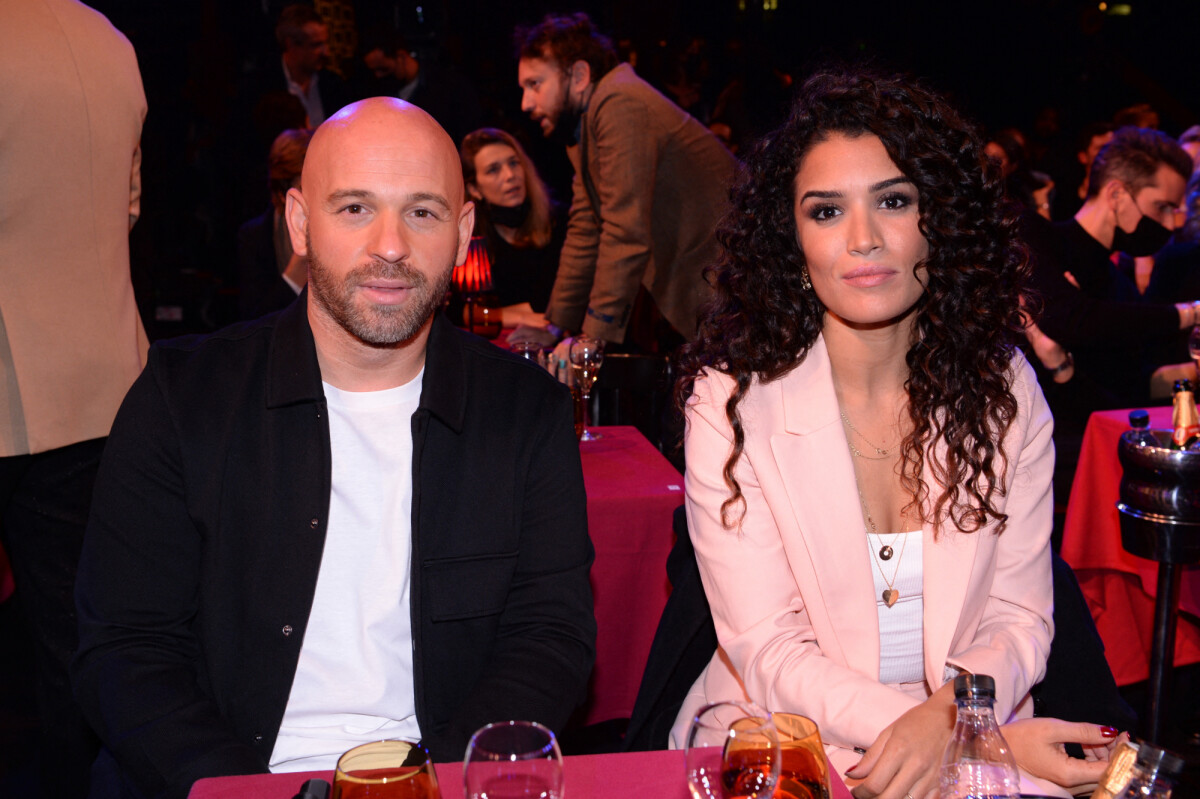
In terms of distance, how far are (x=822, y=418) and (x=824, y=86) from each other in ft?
2.01

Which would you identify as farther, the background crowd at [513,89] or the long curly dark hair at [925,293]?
the background crowd at [513,89]

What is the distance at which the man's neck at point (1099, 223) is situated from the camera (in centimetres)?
439

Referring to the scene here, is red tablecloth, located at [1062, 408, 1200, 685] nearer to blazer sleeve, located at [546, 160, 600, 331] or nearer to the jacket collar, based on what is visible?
blazer sleeve, located at [546, 160, 600, 331]

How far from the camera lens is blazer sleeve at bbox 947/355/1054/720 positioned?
1708 millimetres

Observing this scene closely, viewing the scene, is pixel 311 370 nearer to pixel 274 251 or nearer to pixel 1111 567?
pixel 1111 567

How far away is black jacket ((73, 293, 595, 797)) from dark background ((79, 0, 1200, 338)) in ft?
15.1

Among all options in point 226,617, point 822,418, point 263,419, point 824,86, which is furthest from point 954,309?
point 226,617

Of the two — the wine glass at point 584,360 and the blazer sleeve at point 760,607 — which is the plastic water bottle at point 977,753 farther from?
the wine glass at point 584,360

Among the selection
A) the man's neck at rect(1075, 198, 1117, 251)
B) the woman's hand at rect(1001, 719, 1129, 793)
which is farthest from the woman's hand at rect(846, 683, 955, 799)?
the man's neck at rect(1075, 198, 1117, 251)

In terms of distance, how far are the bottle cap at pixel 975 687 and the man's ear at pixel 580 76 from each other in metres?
3.33

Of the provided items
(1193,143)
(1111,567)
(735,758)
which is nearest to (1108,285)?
(1111,567)

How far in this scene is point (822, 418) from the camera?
71.4 inches

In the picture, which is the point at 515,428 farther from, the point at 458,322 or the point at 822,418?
the point at 458,322

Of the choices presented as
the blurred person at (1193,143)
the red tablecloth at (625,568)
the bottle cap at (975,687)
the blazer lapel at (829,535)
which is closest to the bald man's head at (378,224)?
the blazer lapel at (829,535)
